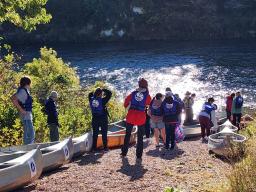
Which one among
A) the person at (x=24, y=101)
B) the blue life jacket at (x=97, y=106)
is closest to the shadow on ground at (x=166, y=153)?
the blue life jacket at (x=97, y=106)

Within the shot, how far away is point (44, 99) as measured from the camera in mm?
26703

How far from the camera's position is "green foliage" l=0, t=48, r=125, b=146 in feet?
56.6

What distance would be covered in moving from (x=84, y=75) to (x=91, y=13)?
38581mm

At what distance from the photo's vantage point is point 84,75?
51062 millimetres

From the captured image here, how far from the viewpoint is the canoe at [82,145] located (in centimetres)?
1394

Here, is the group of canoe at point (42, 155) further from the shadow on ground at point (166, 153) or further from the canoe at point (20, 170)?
the shadow on ground at point (166, 153)

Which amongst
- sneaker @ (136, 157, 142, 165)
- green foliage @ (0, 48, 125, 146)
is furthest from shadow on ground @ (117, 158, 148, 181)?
green foliage @ (0, 48, 125, 146)

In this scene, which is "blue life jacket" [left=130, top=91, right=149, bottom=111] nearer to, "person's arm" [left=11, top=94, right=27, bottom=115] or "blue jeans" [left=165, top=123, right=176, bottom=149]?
"blue jeans" [left=165, top=123, right=176, bottom=149]

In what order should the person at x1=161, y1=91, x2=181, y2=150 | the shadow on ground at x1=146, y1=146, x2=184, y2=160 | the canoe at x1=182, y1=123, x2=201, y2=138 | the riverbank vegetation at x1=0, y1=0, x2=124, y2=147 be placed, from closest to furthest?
the shadow on ground at x1=146, y1=146, x2=184, y2=160, the person at x1=161, y1=91, x2=181, y2=150, the riverbank vegetation at x1=0, y1=0, x2=124, y2=147, the canoe at x1=182, y1=123, x2=201, y2=138

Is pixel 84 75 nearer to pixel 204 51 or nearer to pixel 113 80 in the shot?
pixel 113 80

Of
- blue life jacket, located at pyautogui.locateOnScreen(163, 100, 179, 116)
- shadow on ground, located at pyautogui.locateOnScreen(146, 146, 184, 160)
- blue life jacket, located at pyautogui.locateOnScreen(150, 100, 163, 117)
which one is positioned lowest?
shadow on ground, located at pyautogui.locateOnScreen(146, 146, 184, 160)

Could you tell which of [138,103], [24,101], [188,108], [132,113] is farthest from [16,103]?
[188,108]

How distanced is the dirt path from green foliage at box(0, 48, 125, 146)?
382 cm

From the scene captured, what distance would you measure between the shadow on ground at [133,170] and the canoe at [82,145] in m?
1.91
